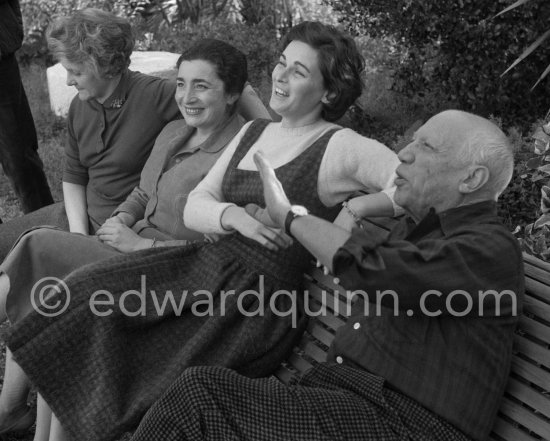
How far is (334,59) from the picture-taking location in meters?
3.00

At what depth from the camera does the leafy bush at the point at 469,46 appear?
17.6 feet

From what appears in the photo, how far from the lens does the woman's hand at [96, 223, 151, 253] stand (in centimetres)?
344

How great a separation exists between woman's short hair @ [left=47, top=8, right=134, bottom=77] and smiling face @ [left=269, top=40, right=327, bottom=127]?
104 cm

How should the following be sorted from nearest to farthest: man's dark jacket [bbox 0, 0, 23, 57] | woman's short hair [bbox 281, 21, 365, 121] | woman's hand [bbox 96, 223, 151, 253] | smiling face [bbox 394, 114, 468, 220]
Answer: smiling face [bbox 394, 114, 468, 220] < woman's short hair [bbox 281, 21, 365, 121] < woman's hand [bbox 96, 223, 151, 253] < man's dark jacket [bbox 0, 0, 23, 57]

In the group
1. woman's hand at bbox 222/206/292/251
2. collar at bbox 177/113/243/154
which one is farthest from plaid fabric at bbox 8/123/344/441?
collar at bbox 177/113/243/154

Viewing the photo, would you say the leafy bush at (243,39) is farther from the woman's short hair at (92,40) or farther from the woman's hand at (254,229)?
the woman's hand at (254,229)

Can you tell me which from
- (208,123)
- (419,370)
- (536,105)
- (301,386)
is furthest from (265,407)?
(536,105)

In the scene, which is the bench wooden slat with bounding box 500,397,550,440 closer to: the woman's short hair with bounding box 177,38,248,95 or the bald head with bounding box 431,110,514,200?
the bald head with bounding box 431,110,514,200

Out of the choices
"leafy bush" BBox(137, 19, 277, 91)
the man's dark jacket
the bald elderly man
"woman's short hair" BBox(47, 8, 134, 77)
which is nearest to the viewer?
the bald elderly man

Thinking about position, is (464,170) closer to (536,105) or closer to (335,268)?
(335,268)

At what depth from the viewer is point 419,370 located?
2.31m

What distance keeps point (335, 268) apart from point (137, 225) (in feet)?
5.38

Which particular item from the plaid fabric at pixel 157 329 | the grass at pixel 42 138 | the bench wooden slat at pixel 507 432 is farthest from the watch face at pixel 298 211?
the grass at pixel 42 138

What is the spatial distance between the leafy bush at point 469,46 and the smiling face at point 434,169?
3.12 m
